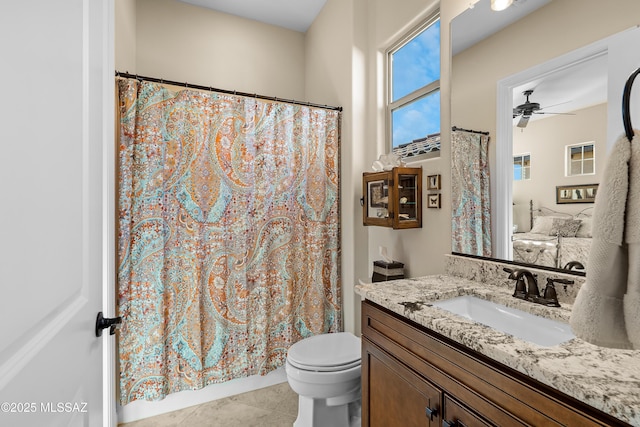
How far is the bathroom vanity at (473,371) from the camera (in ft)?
1.97

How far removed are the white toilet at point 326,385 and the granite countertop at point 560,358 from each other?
605 millimetres

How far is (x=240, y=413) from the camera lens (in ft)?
6.09

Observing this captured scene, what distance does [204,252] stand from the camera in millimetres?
1892

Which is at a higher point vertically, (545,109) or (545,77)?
(545,77)

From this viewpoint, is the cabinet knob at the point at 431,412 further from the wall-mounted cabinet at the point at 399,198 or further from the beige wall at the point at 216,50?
the beige wall at the point at 216,50

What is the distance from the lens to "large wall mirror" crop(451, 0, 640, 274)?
1.00 meters

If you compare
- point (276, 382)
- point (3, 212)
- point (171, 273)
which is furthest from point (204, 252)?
point (3, 212)

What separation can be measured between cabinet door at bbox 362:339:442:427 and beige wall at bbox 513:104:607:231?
2.52 feet

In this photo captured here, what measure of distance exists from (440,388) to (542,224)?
0.76 m

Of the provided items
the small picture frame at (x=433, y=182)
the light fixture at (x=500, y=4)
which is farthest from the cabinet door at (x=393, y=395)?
the light fixture at (x=500, y=4)

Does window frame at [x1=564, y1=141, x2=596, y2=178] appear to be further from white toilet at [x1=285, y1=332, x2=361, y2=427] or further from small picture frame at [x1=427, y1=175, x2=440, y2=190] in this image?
white toilet at [x1=285, y1=332, x2=361, y2=427]

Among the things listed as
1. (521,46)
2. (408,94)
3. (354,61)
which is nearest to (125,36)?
(354,61)

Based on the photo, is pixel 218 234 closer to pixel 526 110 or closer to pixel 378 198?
pixel 378 198

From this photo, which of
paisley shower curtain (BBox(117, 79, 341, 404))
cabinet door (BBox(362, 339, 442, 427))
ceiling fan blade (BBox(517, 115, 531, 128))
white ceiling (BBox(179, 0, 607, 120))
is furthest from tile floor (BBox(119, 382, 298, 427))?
white ceiling (BBox(179, 0, 607, 120))
